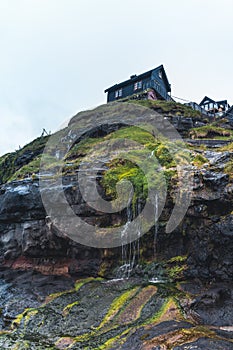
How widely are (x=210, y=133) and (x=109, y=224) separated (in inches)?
711

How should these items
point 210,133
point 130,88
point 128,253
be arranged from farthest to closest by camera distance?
point 130,88 → point 210,133 → point 128,253

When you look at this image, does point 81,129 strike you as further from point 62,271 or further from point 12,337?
point 12,337

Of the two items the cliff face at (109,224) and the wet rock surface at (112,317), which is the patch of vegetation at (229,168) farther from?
the wet rock surface at (112,317)

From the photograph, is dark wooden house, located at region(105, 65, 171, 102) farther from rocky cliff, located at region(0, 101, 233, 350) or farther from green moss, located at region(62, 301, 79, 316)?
green moss, located at region(62, 301, 79, 316)

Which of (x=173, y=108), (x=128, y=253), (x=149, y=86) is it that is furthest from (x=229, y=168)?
(x=149, y=86)

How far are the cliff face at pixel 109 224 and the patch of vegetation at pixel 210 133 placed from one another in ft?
25.0

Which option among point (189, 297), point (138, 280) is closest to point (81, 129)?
point (138, 280)

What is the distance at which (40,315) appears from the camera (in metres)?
15.7

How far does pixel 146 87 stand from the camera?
52.5m

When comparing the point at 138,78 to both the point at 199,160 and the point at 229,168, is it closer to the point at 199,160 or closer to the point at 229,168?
the point at 199,160

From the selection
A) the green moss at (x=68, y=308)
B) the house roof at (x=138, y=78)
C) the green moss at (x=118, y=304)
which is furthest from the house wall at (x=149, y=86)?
the green moss at (x=68, y=308)

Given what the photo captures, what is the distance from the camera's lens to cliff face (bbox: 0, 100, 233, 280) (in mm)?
17703

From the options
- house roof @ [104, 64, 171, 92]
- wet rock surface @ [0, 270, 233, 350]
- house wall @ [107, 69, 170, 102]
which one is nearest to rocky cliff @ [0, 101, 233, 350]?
wet rock surface @ [0, 270, 233, 350]

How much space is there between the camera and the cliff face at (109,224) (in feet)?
58.1
